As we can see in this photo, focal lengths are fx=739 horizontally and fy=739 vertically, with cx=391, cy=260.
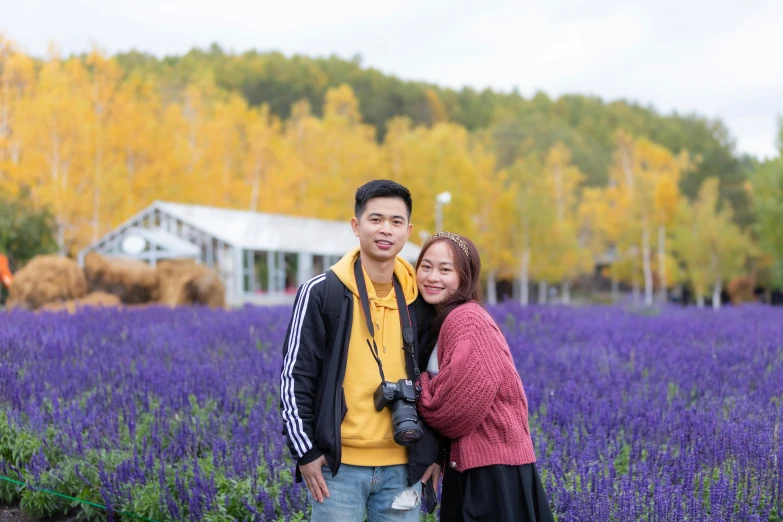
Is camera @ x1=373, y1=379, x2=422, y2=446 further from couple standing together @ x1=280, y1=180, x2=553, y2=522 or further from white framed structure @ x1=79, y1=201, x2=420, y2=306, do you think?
white framed structure @ x1=79, y1=201, x2=420, y2=306

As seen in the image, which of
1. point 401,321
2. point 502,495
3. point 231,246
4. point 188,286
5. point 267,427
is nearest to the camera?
point 502,495

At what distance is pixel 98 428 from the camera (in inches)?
171

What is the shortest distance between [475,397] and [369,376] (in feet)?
1.24

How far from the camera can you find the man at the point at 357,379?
248 cm

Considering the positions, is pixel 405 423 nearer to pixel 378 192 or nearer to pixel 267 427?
pixel 378 192

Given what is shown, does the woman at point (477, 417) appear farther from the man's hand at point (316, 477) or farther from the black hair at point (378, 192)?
the man's hand at point (316, 477)

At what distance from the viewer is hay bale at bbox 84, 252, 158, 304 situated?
14750 millimetres

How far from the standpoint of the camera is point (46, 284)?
537 inches

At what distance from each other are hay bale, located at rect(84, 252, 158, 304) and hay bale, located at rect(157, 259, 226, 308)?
0.23 meters

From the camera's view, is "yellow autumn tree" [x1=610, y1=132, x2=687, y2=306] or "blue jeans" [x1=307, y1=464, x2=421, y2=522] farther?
"yellow autumn tree" [x1=610, y1=132, x2=687, y2=306]

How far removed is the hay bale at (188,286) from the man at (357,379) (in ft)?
40.9

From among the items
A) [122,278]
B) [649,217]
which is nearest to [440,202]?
[649,217]

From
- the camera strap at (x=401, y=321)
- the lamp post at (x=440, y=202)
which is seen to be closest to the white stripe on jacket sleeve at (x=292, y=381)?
the camera strap at (x=401, y=321)

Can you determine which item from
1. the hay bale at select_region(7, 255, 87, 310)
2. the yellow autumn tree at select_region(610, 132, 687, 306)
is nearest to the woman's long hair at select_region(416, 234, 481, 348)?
the hay bale at select_region(7, 255, 87, 310)
